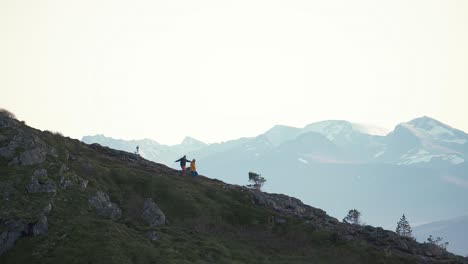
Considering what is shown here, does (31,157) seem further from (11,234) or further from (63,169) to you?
(11,234)

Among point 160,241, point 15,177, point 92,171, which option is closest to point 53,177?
point 15,177

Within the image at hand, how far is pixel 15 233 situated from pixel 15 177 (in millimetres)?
9713

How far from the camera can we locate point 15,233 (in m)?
42.5

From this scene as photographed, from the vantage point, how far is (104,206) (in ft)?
177

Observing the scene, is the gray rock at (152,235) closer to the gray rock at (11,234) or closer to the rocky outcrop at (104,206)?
the rocky outcrop at (104,206)

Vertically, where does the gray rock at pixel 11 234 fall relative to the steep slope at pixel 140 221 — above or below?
below

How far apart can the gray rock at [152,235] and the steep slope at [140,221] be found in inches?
4.2

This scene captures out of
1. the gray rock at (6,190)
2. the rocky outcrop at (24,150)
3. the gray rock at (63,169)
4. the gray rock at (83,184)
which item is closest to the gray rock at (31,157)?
the rocky outcrop at (24,150)

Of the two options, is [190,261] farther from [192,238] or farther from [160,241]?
[192,238]

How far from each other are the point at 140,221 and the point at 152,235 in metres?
7.63

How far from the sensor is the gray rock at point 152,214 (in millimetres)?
55688

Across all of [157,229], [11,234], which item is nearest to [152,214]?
[157,229]

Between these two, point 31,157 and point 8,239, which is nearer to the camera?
point 8,239

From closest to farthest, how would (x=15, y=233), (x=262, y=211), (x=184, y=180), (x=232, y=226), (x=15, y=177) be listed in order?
(x=15, y=233) < (x=15, y=177) < (x=232, y=226) < (x=262, y=211) < (x=184, y=180)
